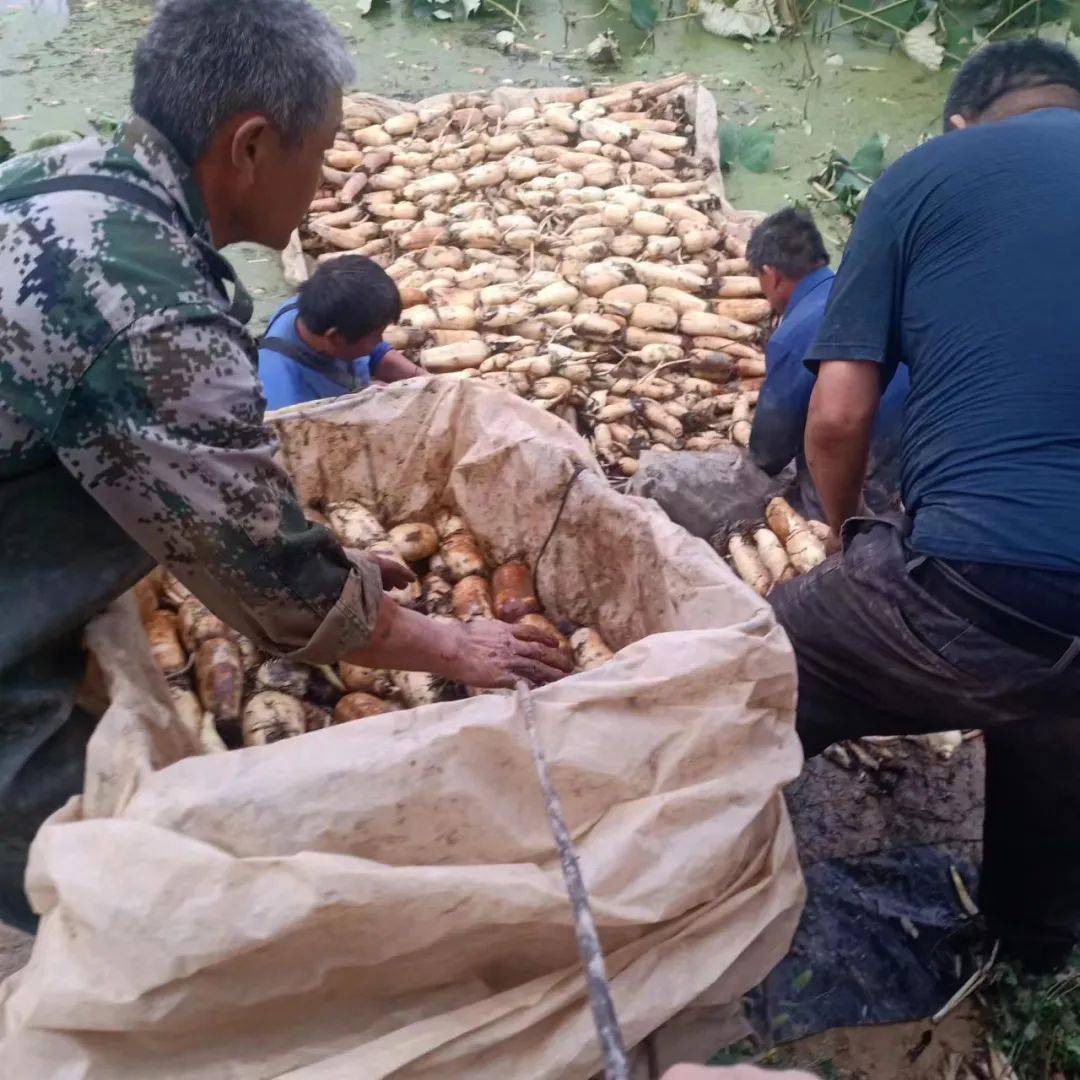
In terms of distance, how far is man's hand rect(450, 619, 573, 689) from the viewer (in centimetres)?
185

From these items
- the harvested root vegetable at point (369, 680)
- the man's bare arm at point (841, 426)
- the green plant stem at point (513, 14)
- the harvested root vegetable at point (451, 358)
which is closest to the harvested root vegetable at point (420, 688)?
the harvested root vegetable at point (369, 680)

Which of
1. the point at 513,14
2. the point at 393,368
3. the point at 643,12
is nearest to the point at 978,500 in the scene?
the point at 393,368

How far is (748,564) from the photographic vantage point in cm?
333

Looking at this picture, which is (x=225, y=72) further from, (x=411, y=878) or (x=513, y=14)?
(x=513, y=14)

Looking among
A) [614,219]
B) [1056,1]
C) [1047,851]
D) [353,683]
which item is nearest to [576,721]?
[353,683]

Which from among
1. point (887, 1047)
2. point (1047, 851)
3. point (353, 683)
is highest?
point (353, 683)

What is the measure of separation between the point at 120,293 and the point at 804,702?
64.6 inches

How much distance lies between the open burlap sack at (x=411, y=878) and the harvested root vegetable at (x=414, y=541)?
1014 millimetres

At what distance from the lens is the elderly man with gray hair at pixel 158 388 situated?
1.32 meters

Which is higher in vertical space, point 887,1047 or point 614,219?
point 614,219

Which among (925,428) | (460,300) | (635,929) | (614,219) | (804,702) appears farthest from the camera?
Answer: (614,219)

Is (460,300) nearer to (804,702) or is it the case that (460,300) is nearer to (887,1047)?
(804,702)

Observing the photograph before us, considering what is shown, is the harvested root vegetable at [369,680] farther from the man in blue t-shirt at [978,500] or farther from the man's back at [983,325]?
the man's back at [983,325]

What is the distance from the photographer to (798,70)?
7.36 meters
